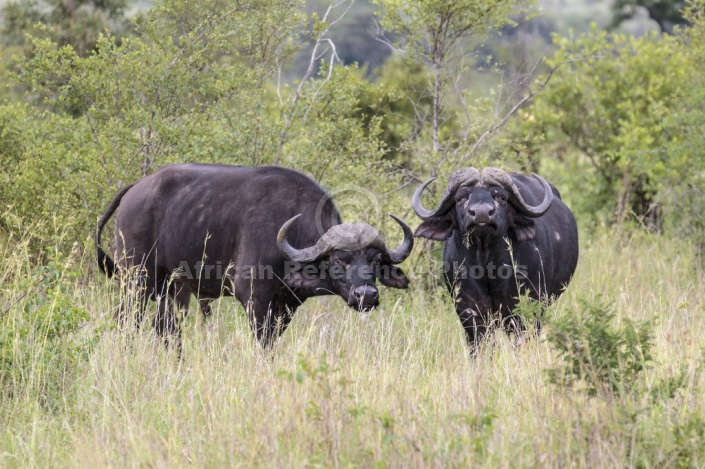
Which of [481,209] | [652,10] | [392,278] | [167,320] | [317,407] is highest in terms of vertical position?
[652,10]

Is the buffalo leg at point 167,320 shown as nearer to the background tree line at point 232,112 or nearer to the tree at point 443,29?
the background tree line at point 232,112

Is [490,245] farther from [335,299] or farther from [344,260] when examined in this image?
[335,299]

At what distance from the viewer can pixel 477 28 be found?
9.31 metres

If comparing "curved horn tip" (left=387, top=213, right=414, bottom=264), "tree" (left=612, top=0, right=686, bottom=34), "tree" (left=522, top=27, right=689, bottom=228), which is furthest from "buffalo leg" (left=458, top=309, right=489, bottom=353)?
"tree" (left=612, top=0, right=686, bottom=34)

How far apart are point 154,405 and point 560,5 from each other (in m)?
156

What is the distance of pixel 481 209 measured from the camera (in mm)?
6492

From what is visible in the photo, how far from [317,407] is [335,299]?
4.02m

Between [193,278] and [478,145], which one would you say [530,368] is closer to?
[193,278]

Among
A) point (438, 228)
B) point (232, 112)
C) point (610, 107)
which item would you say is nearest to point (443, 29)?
point (232, 112)

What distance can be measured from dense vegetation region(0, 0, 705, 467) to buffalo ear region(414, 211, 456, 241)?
0.68 meters

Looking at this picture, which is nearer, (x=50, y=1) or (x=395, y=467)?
(x=395, y=467)

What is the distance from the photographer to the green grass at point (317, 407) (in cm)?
426

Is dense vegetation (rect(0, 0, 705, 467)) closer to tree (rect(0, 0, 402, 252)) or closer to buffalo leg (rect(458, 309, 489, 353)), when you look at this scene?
tree (rect(0, 0, 402, 252))

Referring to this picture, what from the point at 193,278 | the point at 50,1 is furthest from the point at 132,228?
the point at 50,1
